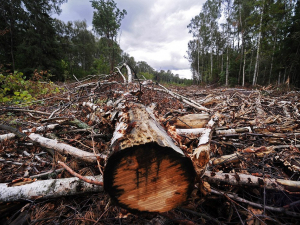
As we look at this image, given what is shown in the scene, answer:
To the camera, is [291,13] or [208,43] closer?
[291,13]

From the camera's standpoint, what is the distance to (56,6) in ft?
47.5

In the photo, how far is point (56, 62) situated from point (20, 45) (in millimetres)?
3147

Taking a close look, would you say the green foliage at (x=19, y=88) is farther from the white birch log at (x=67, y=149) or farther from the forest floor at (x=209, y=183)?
the white birch log at (x=67, y=149)

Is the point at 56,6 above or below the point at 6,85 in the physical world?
above

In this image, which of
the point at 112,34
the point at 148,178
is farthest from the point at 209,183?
the point at 112,34

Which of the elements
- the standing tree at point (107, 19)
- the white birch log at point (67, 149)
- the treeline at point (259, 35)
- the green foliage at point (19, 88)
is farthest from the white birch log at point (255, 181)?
the standing tree at point (107, 19)

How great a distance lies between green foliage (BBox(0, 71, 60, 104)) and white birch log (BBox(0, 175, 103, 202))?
5541 mm

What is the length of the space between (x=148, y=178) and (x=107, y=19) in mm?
22457

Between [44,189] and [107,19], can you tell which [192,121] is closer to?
[44,189]

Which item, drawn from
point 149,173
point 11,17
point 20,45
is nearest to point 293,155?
point 149,173

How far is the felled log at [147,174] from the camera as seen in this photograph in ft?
2.55

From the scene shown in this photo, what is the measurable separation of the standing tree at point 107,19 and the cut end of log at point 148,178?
59.0ft

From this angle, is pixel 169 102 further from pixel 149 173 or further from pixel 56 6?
pixel 56 6

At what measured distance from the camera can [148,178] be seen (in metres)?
0.84
